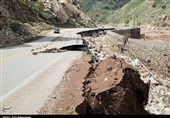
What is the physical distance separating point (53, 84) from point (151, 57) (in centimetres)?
2630

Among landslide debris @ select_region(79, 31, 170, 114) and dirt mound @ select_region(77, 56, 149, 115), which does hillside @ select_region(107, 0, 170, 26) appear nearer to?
landslide debris @ select_region(79, 31, 170, 114)

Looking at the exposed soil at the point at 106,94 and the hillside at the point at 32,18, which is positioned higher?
the exposed soil at the point at 106,94

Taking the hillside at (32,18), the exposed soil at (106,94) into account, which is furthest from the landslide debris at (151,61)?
the hillside at (32,18)

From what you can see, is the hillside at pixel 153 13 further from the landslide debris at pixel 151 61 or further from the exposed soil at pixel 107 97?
the exposed soil at pixel 107 97

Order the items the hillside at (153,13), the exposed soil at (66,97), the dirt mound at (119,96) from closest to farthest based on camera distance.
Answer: the dirt mound at (119,96)
the exposed soil at (66,97)
the hillside at (153,13)

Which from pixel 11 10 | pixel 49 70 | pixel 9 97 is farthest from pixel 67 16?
pixel 9 97

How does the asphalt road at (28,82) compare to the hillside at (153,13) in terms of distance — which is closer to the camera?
the asphalt road at (28,82)

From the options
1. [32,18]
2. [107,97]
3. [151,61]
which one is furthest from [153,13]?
[107,97]

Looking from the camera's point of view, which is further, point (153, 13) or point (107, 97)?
point (153, 13)

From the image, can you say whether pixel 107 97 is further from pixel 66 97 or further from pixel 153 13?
pixel 153 13

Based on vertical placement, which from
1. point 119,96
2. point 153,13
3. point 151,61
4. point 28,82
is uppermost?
point 119,96

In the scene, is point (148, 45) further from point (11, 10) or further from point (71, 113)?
point (71, 113)

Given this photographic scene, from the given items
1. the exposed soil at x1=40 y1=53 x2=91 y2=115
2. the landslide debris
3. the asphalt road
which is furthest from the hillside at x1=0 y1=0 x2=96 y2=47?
the exposed soil at x1=40 y1=53 x2=91 y2=115

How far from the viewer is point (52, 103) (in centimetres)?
1253
